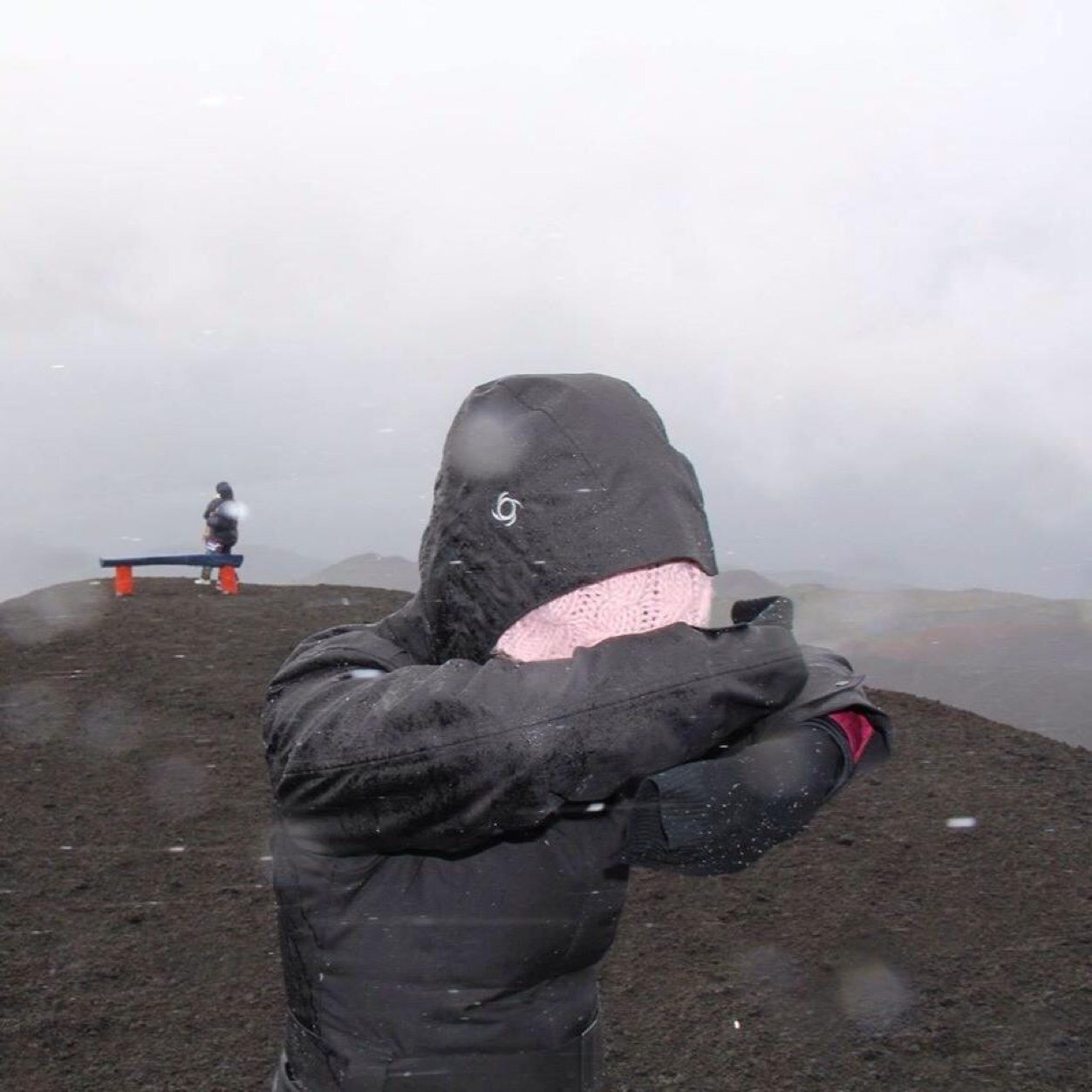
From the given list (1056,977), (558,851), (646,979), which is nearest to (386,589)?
(646,979)

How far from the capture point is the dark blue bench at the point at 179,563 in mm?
14281

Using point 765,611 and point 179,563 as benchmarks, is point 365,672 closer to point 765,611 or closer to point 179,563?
point 765,611

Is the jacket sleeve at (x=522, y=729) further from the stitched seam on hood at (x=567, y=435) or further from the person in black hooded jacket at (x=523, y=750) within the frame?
the stitched seam on hood at (x=567, y=435)

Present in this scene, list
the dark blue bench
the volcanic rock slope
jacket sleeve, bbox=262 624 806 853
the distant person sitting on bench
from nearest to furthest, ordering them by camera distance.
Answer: jacket sleeve, bbox=262 624 806 853 < the volcanic rock slope < the dark blue bench < the distant person sitting on bench

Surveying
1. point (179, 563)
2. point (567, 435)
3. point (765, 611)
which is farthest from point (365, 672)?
point (179, 563)

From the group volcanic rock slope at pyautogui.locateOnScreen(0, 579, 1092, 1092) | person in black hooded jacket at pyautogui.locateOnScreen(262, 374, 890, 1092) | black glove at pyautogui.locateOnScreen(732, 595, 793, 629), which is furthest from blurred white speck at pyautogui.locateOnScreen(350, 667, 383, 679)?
volcanic rock slope at pyautogui.locateOnScreen(0, 579, 1092, 1092)

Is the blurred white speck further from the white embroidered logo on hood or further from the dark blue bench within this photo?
the dark blue bench

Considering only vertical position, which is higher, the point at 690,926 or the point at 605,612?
the point at 605,612

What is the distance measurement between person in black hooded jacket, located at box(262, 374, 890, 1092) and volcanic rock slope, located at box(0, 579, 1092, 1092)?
4113mm

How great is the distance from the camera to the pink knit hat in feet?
5.36

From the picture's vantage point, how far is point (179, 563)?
1426 cm

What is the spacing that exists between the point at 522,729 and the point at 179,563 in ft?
45.2

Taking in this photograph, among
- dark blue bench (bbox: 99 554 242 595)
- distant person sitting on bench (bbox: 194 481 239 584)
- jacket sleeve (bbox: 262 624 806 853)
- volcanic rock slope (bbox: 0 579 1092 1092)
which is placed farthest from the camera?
distant person sitting on bench (bbox: 194 481 239 584)

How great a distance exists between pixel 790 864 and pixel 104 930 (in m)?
4.67
